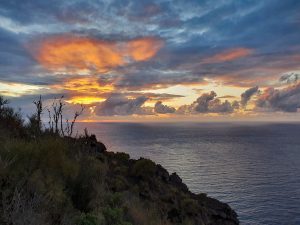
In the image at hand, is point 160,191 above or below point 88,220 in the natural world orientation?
below

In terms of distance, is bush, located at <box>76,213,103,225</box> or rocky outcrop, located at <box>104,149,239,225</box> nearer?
bush, located at <box>76,213,103,225</box>

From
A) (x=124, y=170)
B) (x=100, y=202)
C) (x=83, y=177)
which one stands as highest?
(x=83, y=177)

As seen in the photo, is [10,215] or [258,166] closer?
[10,215]

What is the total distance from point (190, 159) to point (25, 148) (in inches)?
4927

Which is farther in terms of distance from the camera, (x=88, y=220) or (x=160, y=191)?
(x=160, y=191)

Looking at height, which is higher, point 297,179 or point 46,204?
point 46,204

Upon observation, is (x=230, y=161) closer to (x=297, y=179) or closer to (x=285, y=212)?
(x=297, y=179)

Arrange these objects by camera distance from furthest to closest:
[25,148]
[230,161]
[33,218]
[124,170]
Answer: [230,161] → [124,170] → [25,148] → [33,218]

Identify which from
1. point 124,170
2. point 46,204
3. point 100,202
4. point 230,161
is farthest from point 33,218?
point 230,161

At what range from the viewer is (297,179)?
92938mm

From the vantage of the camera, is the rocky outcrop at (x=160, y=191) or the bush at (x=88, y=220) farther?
the rocky outcrop at (x=160, y=191)

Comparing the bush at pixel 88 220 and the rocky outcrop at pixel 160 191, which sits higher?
the bush at pixel 88 220

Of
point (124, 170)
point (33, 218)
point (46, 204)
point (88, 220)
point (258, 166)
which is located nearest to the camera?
point (33, 218)

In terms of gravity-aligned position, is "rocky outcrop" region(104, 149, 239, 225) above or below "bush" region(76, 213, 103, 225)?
below
